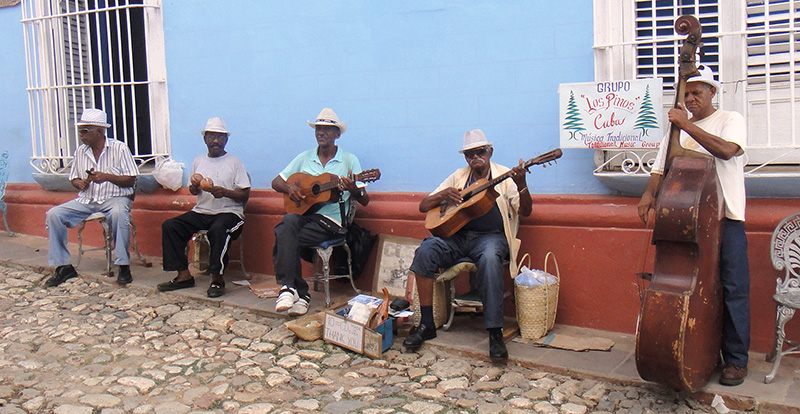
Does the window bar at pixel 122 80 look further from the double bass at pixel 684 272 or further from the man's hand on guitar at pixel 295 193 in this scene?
the double bass at pixel 684 272

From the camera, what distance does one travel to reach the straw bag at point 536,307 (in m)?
4.16

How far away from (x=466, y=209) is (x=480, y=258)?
1.03 feet

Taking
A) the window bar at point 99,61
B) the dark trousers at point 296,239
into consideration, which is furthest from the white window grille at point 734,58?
the window bar at point 99,61

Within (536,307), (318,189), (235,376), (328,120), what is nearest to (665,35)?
(536,307)

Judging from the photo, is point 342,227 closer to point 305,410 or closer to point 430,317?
point 430,317

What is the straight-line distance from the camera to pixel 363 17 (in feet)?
17.0

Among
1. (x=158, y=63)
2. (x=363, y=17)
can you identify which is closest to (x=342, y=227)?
(x=363, y=17)

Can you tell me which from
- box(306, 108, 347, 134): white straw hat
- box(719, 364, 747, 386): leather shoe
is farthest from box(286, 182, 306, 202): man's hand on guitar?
box(719, 364, 747, 386): leather shoe

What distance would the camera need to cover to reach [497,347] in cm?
391

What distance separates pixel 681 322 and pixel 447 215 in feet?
5.27

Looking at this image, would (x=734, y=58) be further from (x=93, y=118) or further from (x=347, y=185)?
(x=93, y=118)

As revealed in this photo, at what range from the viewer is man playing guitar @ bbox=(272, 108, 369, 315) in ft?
15.7

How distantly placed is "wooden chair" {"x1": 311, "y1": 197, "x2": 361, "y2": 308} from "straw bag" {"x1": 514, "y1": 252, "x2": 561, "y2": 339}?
1.37 m

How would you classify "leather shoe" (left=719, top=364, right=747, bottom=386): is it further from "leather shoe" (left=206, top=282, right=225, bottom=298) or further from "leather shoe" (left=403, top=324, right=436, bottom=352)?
"leather shoe" (left=206, top=282, right=225, bottom=298)
